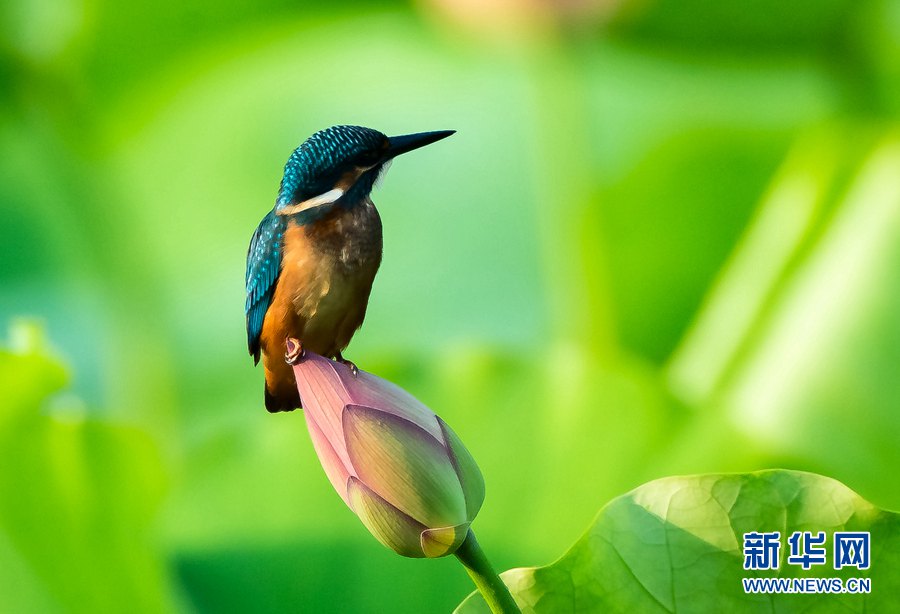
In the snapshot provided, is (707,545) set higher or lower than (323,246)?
lower

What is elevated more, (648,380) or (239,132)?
(239,132)

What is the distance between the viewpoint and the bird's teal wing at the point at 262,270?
40 cm

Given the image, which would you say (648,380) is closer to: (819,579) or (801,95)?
(819,579)

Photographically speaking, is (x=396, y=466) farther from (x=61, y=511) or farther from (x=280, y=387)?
(x=61, y=511)

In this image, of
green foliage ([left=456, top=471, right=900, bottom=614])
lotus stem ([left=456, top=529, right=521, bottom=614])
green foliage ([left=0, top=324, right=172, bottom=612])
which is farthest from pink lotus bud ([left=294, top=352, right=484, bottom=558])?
green foliage ([left=0, top=324, right=172, bottom=612])

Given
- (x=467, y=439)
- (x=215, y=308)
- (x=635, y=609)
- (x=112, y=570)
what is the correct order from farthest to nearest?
1. (x=215, y=308)
2. (x=467, y=439)
3. (x=112, y=570)
4. (x=635, y=609)

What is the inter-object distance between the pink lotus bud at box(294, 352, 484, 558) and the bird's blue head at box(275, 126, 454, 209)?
0.08 meters

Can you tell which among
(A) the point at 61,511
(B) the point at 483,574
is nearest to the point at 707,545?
(B) the point at 483,574

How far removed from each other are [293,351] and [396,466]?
0.08m

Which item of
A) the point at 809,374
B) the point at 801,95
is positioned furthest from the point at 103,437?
the point at 801,95

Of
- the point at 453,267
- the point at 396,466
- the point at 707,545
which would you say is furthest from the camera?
the point at 453,267

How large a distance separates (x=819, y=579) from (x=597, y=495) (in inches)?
10.1

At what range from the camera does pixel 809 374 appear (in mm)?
714

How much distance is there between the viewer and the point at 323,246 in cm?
39
